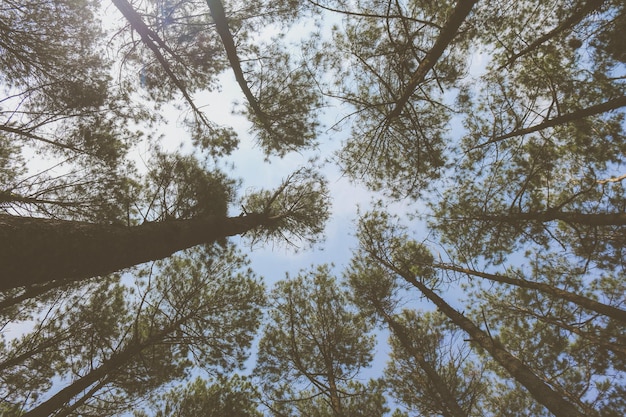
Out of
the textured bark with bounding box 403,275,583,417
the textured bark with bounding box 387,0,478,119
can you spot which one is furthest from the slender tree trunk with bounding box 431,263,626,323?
the textured bark with bounding box 387,0,478,119

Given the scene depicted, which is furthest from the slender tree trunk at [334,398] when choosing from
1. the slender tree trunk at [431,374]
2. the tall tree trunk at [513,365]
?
the tall tree trunk at [513,365]

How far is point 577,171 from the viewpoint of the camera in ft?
16.1

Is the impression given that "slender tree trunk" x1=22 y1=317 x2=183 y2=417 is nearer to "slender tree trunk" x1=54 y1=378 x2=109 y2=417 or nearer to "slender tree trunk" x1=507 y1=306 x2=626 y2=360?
"slender tree trunk" x1=54 y1=378 x2=109 y2=417

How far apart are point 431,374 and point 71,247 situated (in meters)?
6.47

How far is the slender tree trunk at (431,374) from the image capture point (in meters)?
5.24

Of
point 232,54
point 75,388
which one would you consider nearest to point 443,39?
point 232,54

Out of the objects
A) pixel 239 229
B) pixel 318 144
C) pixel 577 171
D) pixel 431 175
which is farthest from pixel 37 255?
pixel 577 171

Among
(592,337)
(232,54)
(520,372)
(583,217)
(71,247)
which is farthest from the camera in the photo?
(232,54)

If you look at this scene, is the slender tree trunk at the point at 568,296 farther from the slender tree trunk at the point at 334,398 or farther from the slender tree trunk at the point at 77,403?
the slender tree trunk at the point at 77,403

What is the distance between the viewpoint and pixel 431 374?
19.7 feet

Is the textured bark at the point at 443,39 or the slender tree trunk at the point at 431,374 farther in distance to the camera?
the slender tree trunk at the point at 431,374

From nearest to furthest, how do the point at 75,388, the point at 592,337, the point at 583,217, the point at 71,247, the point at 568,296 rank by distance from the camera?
the point at 71,247 → the point at 75,388 → the point at 583,217 → the point at 592,337 → the point at 568,296

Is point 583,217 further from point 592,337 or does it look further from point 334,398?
point 334,398

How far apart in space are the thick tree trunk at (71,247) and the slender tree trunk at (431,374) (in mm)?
5405
